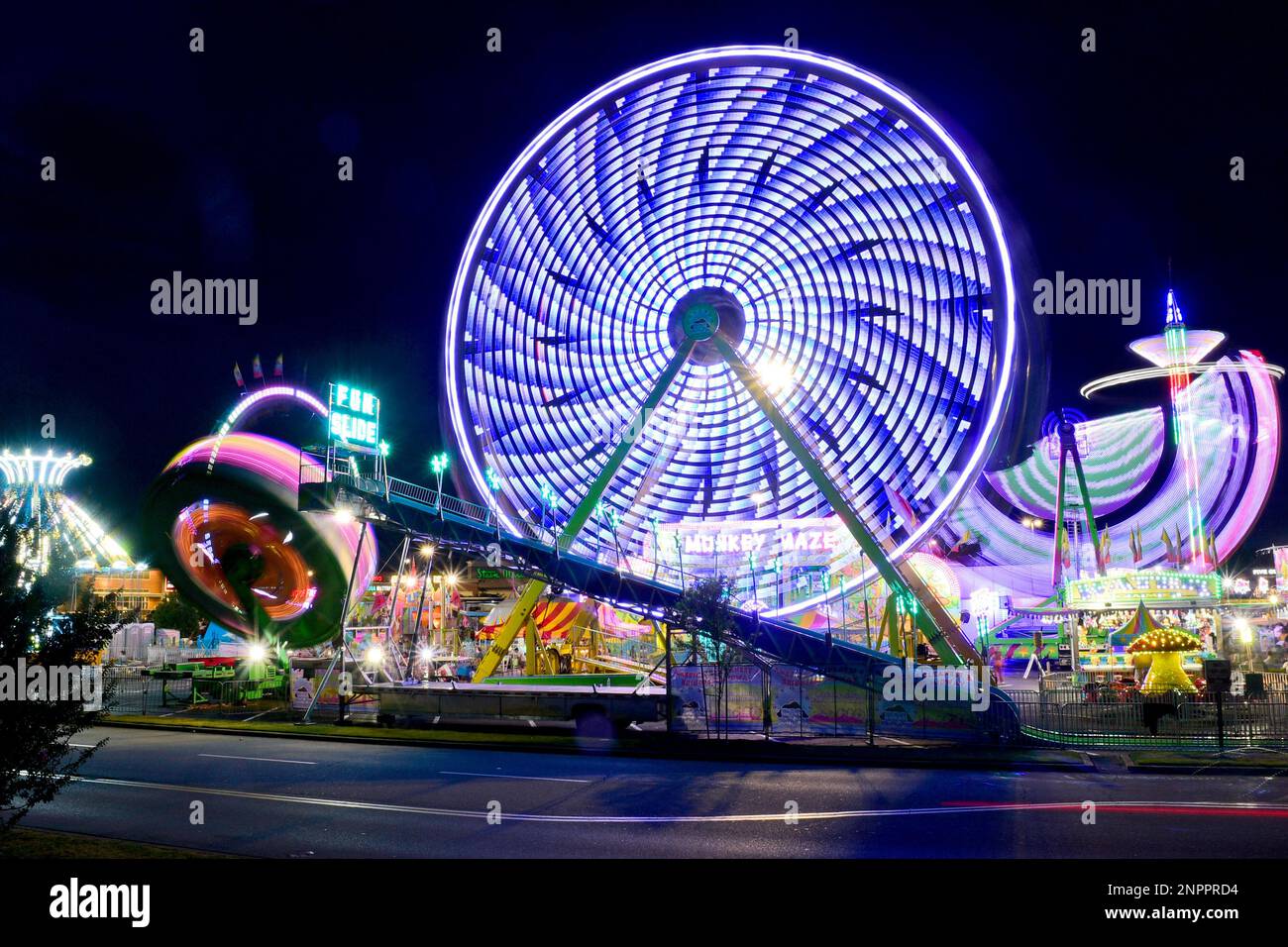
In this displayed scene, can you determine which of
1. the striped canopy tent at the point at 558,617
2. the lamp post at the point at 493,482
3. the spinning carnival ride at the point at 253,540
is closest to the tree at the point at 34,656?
the lamp post at the point at 493,482

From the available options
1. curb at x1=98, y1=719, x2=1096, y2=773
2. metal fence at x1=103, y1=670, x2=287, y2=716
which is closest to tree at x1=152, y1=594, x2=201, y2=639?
metal fence at x1=103, y1=670, x2=287, y2=716

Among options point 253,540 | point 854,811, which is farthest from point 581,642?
point 854,811

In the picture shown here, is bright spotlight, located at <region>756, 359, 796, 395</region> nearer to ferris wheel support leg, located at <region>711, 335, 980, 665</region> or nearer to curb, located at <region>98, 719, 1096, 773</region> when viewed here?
ferris wheel support leg, located at <region>711, 335, 980, 665</region>

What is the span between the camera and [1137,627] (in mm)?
36000

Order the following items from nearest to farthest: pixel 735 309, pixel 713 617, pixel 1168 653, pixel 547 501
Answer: pixel 713 617, pixel 1168 653, pixel 735 309, pixel 547 501

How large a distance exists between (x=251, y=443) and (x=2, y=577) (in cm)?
3313

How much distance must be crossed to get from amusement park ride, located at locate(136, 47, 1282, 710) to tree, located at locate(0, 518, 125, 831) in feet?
49.0

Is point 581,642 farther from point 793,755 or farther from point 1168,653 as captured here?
point 793,755

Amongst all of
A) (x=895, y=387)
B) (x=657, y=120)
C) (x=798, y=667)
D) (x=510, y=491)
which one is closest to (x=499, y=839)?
(x=798, y=667)

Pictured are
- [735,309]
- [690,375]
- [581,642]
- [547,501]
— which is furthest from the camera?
[581,642]

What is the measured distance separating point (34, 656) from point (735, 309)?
1047 inches

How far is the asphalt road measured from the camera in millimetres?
10719

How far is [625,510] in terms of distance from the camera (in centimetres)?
3494

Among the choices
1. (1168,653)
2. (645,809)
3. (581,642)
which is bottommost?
(581,642)
